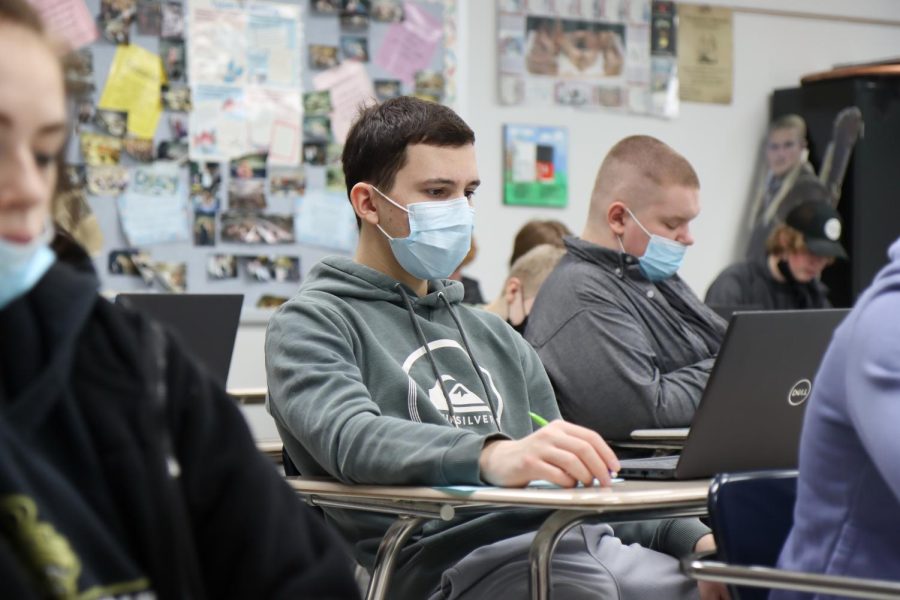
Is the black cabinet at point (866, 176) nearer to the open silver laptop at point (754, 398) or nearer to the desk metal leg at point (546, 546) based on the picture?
the open silver laptop at point (754, 398)

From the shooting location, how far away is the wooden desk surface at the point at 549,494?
1438mm

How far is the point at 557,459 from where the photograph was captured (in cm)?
152

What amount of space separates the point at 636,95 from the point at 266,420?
2.05 m

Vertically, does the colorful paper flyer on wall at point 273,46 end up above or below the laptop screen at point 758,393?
above

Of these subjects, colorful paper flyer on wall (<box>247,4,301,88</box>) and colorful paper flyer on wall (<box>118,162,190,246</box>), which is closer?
colorful paper flyer on wall (<box>118,162,190,246</box>)

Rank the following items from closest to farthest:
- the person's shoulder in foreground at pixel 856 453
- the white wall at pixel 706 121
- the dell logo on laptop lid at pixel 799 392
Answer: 1. the person's shoulder in foreground at pixel 856 453
2. the dell logo on laptop lid at pixel 799 392
3. the white wall at pixel 706 121

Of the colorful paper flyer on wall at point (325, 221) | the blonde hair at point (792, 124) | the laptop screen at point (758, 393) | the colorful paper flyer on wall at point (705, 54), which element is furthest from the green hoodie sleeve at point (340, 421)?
the blonde hair at point (792, 124)

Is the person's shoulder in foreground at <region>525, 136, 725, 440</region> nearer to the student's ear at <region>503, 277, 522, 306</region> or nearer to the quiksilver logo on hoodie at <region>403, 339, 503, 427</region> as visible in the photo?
the student's ear at <region>503, 277, 522, 306</region>

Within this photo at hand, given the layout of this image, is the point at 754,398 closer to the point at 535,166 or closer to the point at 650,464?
the point at 650,464

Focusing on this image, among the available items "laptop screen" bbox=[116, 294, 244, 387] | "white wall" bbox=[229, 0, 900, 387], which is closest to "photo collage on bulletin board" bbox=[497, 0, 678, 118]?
"white wall" bbox=[229, 0, 900, 387]

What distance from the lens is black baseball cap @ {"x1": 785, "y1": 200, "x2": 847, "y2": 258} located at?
4.74 meters

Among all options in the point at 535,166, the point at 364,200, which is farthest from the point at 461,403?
the point at 535,166

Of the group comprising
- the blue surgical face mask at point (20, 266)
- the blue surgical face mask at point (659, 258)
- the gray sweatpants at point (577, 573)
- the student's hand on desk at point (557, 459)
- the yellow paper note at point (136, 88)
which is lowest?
the gray sweatpants at point (577, 573)

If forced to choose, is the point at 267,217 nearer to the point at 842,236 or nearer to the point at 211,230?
the point at 211,230
